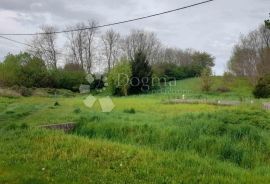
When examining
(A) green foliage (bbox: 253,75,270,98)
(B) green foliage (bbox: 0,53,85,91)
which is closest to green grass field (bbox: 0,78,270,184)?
(A) green foliage (bbox: 253,75,270,98)

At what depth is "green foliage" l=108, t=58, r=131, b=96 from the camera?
146 feet

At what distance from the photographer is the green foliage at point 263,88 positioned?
35.0 m

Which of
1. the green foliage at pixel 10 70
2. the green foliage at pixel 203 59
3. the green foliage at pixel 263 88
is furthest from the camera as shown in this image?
the green foliage at pixel 203 59

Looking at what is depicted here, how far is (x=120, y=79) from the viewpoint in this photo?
146 ft

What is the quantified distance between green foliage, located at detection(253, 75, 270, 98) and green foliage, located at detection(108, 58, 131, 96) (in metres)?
15.7

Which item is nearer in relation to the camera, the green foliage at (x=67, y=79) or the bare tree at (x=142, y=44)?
the green foliage at (x=67, y=79)

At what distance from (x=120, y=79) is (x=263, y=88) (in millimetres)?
16813

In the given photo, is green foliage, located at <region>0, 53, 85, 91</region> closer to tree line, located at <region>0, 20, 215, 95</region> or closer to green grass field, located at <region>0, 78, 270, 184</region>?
tree line, located at <region>0, 20, 215, 95</region>

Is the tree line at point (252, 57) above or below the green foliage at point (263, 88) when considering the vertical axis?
above

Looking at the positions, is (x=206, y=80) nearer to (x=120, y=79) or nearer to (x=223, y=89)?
(x=223, y=89)

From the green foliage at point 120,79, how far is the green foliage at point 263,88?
1571 centimetres

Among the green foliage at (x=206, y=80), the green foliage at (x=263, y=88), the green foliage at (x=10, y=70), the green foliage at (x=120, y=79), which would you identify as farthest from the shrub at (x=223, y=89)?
the green foliage at (x=10, y=70)

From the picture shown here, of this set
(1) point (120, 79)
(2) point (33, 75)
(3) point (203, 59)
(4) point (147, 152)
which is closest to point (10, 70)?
(2) point (33, 75)

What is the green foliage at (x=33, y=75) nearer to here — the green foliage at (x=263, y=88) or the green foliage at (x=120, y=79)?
the green foliage at (x=120, y=79)
